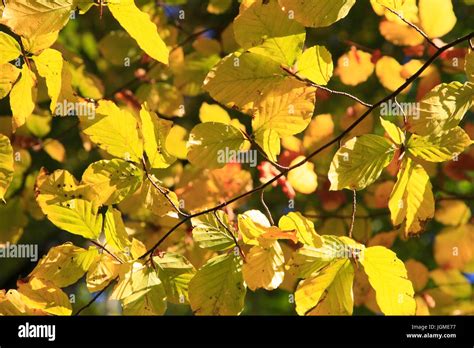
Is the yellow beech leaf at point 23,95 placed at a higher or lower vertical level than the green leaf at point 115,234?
higher

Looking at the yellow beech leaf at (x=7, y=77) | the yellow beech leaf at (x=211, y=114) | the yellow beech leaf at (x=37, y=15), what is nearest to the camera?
the yellow beech leaf at (x=37, y=15)

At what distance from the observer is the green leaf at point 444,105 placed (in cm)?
60

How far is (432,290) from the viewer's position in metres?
1.12

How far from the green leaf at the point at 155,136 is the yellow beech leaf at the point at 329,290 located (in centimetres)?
17

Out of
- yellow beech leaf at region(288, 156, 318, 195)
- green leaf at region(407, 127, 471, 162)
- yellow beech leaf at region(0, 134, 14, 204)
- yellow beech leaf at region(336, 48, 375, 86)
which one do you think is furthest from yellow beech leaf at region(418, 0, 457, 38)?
yellow beech leaf at region(0, 134, 14, 204)

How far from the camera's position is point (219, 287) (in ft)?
2.13

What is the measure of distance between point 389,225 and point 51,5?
797 mm

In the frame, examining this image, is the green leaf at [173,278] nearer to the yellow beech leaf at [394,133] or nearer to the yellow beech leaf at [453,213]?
the yellow beech leaf at [394,133]

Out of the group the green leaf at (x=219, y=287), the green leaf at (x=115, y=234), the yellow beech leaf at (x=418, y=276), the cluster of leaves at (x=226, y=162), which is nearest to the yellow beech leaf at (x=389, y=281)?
the cluster of leaves at (x=226, y=162)

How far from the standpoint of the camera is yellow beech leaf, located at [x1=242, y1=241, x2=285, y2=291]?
64cm

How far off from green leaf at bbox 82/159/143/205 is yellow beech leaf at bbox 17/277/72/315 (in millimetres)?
105

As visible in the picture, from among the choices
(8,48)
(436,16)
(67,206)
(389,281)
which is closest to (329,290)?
(389,281)

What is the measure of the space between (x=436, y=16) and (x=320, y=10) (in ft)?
1.46

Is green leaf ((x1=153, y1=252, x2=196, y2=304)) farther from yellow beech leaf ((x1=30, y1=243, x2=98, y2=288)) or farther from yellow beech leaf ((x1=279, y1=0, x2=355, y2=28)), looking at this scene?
yellow beech leaf ((x1=279, y1=0, x2=355, y2=28))
